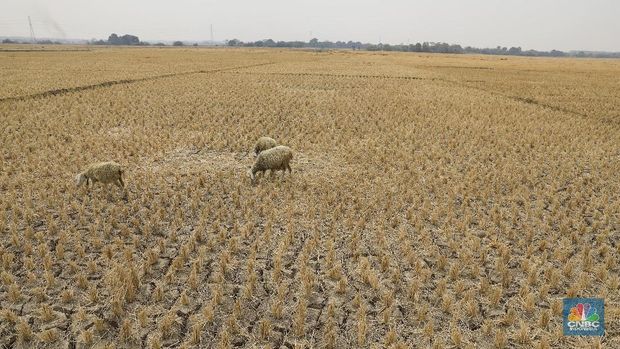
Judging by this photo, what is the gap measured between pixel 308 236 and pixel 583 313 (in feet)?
16.1

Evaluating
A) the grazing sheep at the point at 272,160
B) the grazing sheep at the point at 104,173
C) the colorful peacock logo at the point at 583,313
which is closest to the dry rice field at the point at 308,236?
the colorful peacock logo at the point at 583,313

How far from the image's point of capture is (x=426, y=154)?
45.5ft

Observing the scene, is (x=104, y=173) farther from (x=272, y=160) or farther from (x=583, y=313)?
(x=583, y=313)

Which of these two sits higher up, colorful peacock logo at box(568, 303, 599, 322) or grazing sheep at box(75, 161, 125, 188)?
grazing sheep at box(75, 161, 125, 188)

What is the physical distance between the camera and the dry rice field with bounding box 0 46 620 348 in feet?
18.8

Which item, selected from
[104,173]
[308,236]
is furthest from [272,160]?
[104,173]

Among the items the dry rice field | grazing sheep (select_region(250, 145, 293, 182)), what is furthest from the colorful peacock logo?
grazing sheep (select_region(250, 145, 293, 182))

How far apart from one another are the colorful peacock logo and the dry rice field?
0.71 ft

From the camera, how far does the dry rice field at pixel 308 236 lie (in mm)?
5723

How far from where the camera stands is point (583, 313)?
5.95 m

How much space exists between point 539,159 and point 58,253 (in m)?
14.3

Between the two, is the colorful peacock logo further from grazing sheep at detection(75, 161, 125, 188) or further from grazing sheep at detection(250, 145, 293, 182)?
grazing sheep at detection(75, 161, 125, 188)

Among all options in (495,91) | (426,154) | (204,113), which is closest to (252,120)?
(204,113)

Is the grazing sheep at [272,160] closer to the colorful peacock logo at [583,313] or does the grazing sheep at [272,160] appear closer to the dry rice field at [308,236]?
the dry rice field at [308,236]
